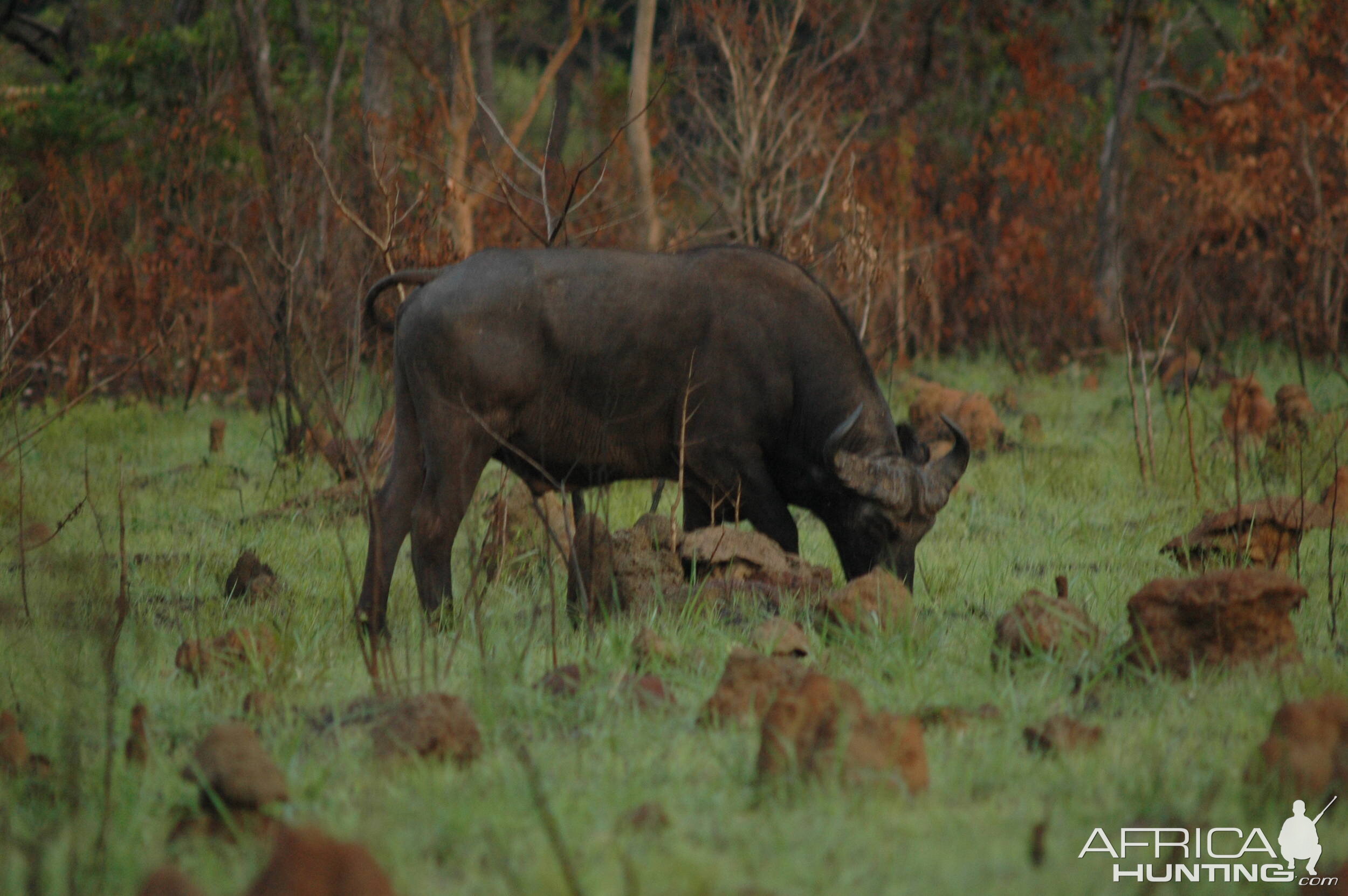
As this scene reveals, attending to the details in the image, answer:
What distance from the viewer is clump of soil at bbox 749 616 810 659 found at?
13.7 ft

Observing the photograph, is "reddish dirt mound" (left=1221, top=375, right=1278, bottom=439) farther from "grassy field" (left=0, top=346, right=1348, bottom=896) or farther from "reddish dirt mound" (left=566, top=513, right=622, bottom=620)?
"reddish dirt mound" (left=566, top=513, right=622, bottom=620)

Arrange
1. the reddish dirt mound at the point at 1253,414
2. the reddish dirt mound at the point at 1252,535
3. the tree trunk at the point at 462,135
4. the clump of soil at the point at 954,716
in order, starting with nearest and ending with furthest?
the clump of soil at the point at 954,716 < the reddish dirt mound at the point at 1252,535 < the reddish dirt mound at the point at 1253,414 < the tree trunk at the point at 462,135

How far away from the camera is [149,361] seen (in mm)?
11500

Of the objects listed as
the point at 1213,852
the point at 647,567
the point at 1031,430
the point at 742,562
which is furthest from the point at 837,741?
the point at 1031,430

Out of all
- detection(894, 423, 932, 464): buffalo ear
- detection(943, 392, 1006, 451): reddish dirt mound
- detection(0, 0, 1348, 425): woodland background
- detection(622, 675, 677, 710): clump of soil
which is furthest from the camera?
detection(0, 0, 1348, 425): woodland background

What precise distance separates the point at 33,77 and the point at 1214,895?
747 inches

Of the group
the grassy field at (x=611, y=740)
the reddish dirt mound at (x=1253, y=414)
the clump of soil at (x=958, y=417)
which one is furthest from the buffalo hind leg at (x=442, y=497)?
the reddish dirt mound at (x=1253, y=414)

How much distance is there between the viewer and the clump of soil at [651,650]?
4.10 m

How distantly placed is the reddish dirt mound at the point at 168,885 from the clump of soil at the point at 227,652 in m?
1.81

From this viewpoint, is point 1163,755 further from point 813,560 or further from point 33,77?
point 33,77

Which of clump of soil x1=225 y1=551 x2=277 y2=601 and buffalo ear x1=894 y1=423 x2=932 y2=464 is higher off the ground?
buffalo ear x1=894 y1=423 x2=932 y2=464

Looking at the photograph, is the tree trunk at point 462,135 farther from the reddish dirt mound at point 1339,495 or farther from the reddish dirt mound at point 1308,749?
the reddish dirt mound at point 1308,749

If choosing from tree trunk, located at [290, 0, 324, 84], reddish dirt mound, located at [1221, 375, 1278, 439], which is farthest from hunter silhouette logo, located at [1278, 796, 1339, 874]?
tree trunk, located at [290, 0, 324, 84]

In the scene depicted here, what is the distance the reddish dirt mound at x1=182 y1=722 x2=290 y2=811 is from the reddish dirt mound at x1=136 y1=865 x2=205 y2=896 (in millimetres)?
637
